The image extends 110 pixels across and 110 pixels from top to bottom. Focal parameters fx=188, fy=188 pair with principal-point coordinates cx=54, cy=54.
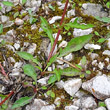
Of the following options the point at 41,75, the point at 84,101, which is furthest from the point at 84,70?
the point at 41,75

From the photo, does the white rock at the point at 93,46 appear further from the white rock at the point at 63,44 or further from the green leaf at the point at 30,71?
the green leaf at the point at 30,71

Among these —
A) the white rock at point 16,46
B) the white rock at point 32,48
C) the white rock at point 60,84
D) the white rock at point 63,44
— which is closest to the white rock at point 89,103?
the white rock at point 60,84

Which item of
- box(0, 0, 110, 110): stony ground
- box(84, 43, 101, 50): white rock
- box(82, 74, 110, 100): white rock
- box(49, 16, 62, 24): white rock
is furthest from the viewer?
box(49, 16, 62, 24): white rock

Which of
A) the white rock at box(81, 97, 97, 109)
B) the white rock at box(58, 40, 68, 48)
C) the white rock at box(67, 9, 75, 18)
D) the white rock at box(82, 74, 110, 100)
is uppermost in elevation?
the white rock at box(67, 9, 75, 18)

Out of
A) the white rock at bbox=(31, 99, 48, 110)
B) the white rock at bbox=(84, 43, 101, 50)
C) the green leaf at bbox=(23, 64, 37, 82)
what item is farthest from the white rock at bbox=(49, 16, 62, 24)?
the white rock at bbox=(31, 99, 48, 110)

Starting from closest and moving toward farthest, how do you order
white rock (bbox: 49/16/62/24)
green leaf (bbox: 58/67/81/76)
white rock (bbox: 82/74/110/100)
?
white rock (bbox: 82/74/110/100) < green leaf (bbox: 58/67/81/76) < white rock (bbox: 49/16/62/24)

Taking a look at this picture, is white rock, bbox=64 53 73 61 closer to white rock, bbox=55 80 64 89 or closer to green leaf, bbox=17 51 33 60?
white rock, bbox=55 80 64 89
